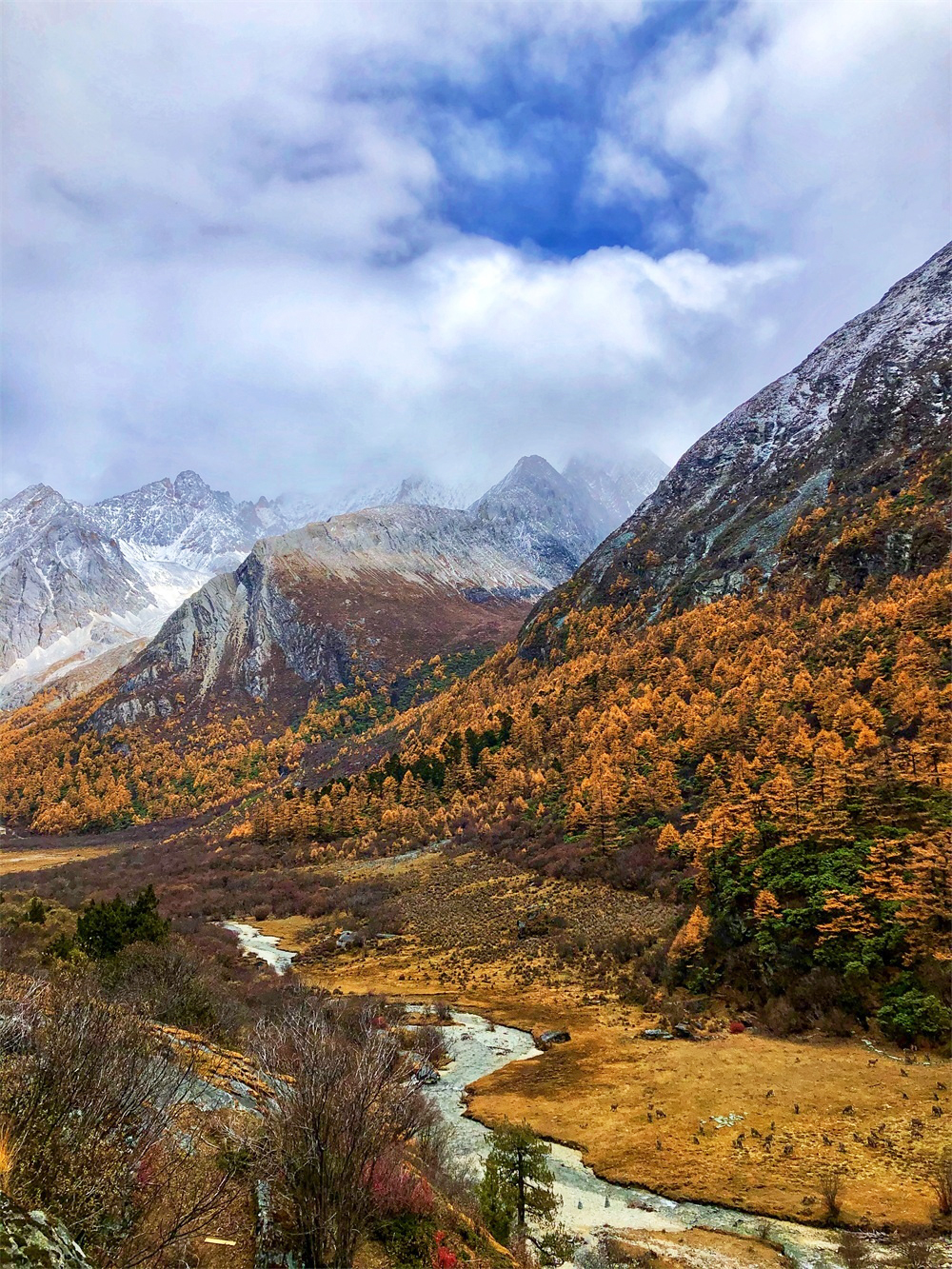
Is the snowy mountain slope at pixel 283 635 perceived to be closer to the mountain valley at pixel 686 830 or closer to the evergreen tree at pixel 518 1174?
the mountain valley at pixel 686 830

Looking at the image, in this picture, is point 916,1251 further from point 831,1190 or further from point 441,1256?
point 441,1256

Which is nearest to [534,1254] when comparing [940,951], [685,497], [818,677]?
[940,951]

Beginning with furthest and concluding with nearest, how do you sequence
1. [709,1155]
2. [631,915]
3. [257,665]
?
[257,665] → [631,915] → [709,1155]

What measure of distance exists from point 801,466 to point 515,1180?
92.9m

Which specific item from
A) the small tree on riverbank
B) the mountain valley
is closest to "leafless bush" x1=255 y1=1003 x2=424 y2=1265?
the small tree on riverbank

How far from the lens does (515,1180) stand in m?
12.4

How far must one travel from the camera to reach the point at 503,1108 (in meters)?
18.8

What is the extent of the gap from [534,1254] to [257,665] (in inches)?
6410

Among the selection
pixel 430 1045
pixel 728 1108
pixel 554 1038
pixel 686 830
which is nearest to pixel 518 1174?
pixel 728 1108

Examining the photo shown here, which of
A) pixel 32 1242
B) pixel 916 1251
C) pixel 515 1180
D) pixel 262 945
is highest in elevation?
pixel 32 1242

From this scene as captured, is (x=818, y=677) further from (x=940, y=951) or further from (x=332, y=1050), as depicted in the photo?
(x=332, y=1050)

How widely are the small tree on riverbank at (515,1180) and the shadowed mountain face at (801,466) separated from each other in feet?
195

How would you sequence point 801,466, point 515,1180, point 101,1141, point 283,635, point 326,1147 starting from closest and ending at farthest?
point 101,1141 < point 326,1147 < point 515,1180 < point 801,466 < point 283,635

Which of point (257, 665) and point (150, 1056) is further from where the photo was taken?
point (257, 665)
